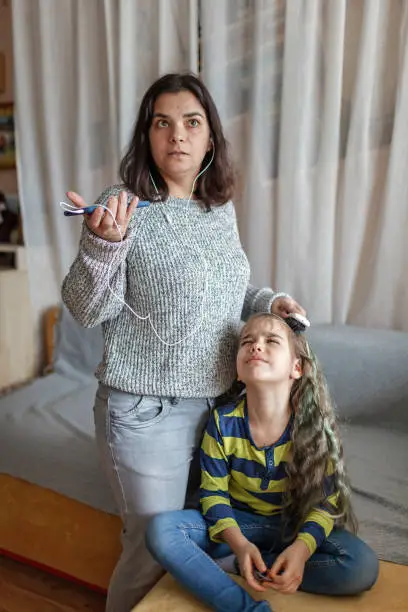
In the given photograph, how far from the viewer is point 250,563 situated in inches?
40.0

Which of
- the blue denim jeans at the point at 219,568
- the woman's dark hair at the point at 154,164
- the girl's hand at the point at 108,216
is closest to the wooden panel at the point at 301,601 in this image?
the blue denim jeans at the point at 219,568

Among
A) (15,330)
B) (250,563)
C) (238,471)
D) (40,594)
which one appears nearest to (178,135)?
(238,471)

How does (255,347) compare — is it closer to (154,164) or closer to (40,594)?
(154,164)

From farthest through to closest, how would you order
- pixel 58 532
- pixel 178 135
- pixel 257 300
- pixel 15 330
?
pixel 15 330
pixel 58 532
pixel 257 300
pixel 178 135

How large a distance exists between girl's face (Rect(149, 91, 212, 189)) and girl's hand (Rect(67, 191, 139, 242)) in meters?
0.26

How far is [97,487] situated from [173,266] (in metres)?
0.70

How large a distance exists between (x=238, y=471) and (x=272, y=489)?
7 cm

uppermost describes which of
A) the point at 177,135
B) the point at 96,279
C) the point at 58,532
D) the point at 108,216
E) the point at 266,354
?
the point at 177,135

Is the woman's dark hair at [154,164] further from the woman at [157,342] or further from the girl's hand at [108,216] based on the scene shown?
the girl's hand at [108,216]

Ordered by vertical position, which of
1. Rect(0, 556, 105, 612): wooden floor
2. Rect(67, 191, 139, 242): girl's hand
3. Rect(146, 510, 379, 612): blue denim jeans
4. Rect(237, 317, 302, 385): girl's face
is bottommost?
Rect(0, 556, 105, 612): wooden floor

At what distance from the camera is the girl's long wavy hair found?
109cm

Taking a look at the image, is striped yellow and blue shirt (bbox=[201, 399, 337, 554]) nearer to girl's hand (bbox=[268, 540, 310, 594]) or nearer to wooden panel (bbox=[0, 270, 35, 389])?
girl's hand (bbox=[268, 540, 310, 594])

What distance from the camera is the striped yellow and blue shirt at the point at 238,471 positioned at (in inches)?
43.8

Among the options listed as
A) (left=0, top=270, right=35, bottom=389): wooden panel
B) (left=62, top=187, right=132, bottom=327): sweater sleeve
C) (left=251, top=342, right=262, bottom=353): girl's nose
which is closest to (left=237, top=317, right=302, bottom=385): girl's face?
(left=251, top=342, right=262, bottom=353): girl's nose
